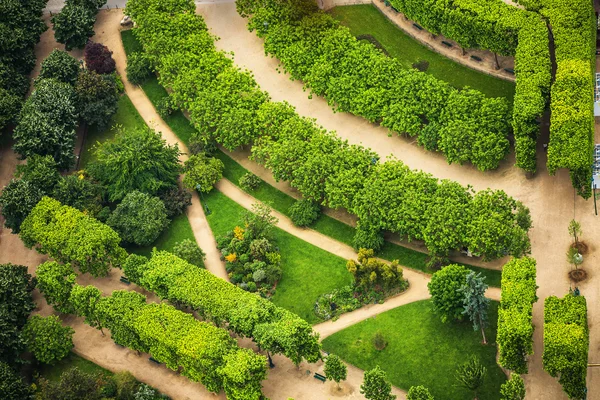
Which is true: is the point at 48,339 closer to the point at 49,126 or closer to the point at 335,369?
the point at 49,126

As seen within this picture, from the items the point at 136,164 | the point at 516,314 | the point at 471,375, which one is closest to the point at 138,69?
the point at 136,164

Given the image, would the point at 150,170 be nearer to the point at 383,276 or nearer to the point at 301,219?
the point at 301,219

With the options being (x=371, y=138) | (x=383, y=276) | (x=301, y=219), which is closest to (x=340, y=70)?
(x=371, y=138)

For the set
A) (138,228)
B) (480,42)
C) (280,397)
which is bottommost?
(280,397)

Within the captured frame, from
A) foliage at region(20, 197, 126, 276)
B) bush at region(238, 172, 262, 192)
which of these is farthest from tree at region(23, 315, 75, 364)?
bush at region(238, 172, 262, 192)

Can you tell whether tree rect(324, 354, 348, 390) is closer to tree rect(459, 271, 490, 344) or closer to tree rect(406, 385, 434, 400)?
tree rect(406, 385, 434, 400)
